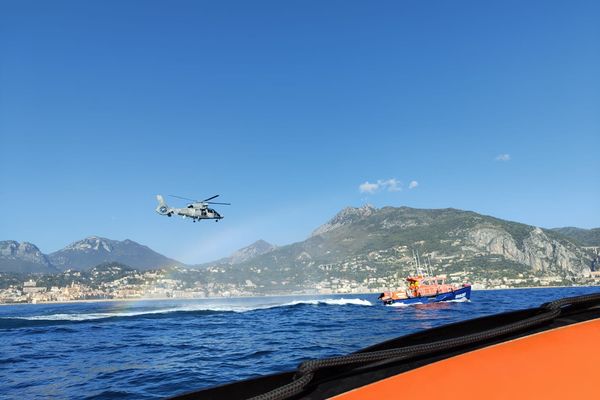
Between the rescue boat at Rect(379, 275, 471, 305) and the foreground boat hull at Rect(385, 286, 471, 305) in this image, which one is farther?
the rescue boat at Rect(379, 275, 471, 305)

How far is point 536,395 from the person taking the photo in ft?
4.67

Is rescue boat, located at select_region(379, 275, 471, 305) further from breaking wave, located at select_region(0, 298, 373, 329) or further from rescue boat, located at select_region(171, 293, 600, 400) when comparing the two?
rescue boat, located at select_region(171, 293, 600, 400)

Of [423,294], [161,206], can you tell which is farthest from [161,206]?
[423,294]

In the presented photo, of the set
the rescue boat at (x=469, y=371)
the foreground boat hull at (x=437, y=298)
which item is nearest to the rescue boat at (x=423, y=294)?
the foreground boat hull at (x=437, y=298)

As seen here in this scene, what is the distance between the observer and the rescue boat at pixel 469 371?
1.48m

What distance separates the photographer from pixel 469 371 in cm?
163

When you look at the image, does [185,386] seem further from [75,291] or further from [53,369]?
[75,291]

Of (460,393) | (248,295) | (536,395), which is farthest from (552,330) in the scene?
(248,295)

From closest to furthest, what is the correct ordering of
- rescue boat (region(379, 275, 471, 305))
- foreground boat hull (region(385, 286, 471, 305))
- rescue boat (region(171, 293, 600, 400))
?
rescue boat (region(171, 293, 600, 400)), foreground boat hull (region(385, 286, 471, 305)), rescue boat (region(379, 275, 471, 305))

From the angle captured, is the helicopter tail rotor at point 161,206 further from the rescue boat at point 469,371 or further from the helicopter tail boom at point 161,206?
the rescue boat at point 469,371

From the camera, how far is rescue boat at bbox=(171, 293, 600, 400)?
148 cm

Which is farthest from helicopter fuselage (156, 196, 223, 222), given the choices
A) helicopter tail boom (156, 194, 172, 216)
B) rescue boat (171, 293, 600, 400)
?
rescue boat (171, 293, 600, 400)

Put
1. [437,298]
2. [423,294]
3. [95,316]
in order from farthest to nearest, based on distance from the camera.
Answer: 1. [423,294]
2. [437,298]
3. [95,316]

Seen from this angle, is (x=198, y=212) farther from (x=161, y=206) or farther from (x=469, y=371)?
(x=469, y=371)
